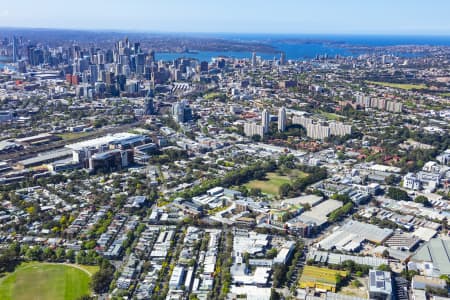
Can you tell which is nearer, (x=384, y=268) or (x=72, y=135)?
(x=384, y=268)

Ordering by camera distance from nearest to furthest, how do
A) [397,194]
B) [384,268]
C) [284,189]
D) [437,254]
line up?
[384,268] < [437,254] < [397,194] < [284,189]

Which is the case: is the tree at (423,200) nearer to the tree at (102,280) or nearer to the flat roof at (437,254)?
the flat roof at (437,254)

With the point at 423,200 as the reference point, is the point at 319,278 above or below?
below

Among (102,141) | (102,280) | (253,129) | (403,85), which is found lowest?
(102,280)

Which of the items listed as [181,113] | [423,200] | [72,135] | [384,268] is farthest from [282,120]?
[384,268]

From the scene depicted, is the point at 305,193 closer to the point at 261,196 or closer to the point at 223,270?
the point at 261,196

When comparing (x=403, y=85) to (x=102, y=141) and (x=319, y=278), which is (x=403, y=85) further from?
(x=319, y=278)

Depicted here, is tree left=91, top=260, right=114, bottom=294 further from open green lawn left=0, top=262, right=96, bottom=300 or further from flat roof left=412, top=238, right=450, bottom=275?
flat roof left=412, top=238, right=450, bottom=275
